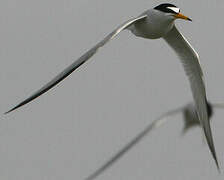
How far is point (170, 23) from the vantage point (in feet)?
41.8

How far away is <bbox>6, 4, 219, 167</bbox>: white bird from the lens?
34.1 ft

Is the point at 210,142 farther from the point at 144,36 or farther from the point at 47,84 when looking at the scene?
the point at 47,84

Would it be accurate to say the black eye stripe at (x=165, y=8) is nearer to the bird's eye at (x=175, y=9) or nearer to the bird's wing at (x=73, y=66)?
the bird's eye at (x=175, y=9)

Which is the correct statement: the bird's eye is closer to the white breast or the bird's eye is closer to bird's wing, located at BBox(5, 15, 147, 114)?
the white breast

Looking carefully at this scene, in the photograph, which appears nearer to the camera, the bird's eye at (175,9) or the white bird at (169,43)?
the white bird at (169,43)

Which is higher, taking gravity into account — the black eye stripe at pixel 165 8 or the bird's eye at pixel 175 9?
the black eye stripe at pixel 165 8

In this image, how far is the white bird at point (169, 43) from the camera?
1039 centimetres

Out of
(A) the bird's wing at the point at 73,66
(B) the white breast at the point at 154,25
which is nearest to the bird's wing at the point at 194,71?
(B) the white breast at the point at 154,25

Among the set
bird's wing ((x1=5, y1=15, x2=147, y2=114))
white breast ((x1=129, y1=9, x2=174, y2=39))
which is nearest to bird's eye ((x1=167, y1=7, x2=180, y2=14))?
white breast ((x1=129, y1=9, x2=174, y2=39))

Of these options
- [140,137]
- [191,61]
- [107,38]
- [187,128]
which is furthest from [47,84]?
[187,128]

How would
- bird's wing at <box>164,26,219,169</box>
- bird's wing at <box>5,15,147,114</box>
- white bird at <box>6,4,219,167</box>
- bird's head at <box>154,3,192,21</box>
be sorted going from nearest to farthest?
bird's wing at <box>5,15,147,114</box>, white bird at <box>6,4,219,167</box>, bird's head at <box>154,3,192,21</box>, bird's wing at <box>164,26,219,169</box>

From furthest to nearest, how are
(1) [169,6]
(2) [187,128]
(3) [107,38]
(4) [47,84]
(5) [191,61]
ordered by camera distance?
(2) [187,128], (5) [191,61], (1) [169,6], (3) [107,38], (4) [47,84]

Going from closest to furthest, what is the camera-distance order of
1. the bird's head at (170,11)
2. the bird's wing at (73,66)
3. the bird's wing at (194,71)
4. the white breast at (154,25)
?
the bird's wing at (73,66)
the bird's head at (170,11)
the white breast at (154,25)
the bird's wing at (194,71)

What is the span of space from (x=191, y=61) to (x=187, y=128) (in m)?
5.93
